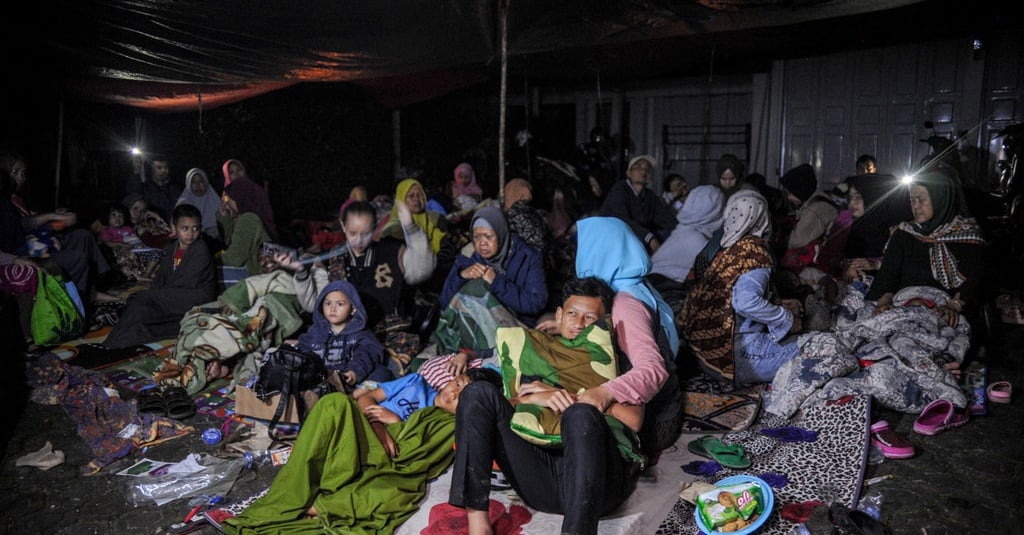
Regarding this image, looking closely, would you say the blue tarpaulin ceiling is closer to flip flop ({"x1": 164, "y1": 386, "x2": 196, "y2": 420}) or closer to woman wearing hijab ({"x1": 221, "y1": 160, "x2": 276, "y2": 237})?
woman wearing hijab ({"x1": 221, "y1": 160, "x2": 276, "y2": 237})

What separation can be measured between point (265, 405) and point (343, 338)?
2.20 feet

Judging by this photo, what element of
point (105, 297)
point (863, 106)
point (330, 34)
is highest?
point (863, 106)

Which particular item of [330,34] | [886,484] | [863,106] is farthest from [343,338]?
[863,106]

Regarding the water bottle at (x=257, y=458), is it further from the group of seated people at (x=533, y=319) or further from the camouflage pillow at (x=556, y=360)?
the camouflage pillow at (x=556, y=360)

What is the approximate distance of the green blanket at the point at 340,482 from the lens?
2.79 m

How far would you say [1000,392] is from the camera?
409 cm

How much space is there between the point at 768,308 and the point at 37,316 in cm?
565

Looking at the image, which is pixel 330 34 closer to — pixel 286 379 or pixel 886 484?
pixel 286 379

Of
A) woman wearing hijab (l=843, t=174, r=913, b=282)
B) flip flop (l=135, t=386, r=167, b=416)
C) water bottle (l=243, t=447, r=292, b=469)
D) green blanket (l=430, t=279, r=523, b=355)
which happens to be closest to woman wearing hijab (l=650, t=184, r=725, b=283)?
woman wearing hijab (l=843, t=174, r=913, b=282)

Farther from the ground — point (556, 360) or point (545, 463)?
point (556, 360)

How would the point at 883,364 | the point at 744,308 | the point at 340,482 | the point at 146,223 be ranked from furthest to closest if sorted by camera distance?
the point at 146,223 < the point at 744,308 < the point at 883,364 < the point at 340,482

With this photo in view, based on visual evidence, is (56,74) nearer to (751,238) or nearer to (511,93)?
(751,238)

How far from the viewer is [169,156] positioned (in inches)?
362

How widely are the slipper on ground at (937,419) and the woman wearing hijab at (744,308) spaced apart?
759mm
